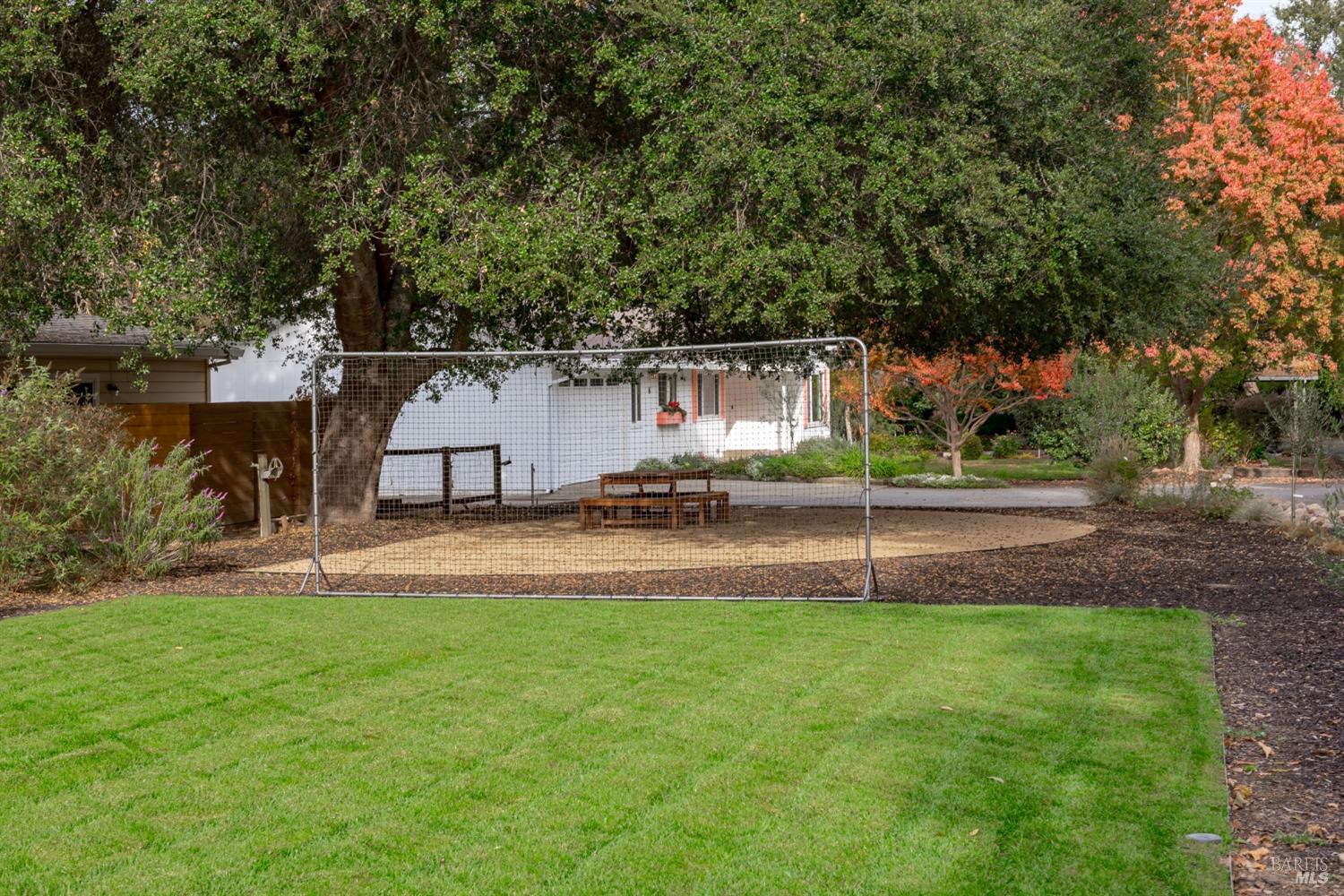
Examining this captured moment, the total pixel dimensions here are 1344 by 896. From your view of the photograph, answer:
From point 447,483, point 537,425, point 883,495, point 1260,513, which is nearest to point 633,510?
point 447,483

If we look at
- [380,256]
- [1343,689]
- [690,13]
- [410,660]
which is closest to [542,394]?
[380,256]

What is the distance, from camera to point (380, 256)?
1889 centimetres

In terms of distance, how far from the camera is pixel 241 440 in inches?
721

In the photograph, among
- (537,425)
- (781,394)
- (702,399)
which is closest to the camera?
(537,425)

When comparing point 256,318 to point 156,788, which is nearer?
point 156,788

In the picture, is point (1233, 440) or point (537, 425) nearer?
point (537, 425)

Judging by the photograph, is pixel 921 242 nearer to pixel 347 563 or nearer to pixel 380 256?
pixel 347 563

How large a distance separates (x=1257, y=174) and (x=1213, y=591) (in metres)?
18.8

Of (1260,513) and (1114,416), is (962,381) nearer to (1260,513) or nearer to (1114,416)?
(1114,416)

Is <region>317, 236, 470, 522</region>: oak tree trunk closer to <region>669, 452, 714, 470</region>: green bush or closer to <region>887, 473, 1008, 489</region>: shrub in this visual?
<region>669, 452, 714, 470</region>: green bush

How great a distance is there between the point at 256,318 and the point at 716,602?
6623 mm

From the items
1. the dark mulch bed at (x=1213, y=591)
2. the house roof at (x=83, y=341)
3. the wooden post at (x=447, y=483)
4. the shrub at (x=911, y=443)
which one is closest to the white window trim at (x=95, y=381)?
the house roof at (x=83, y=341)

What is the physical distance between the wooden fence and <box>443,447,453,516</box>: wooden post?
2.04 m

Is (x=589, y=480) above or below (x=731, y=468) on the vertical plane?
below
